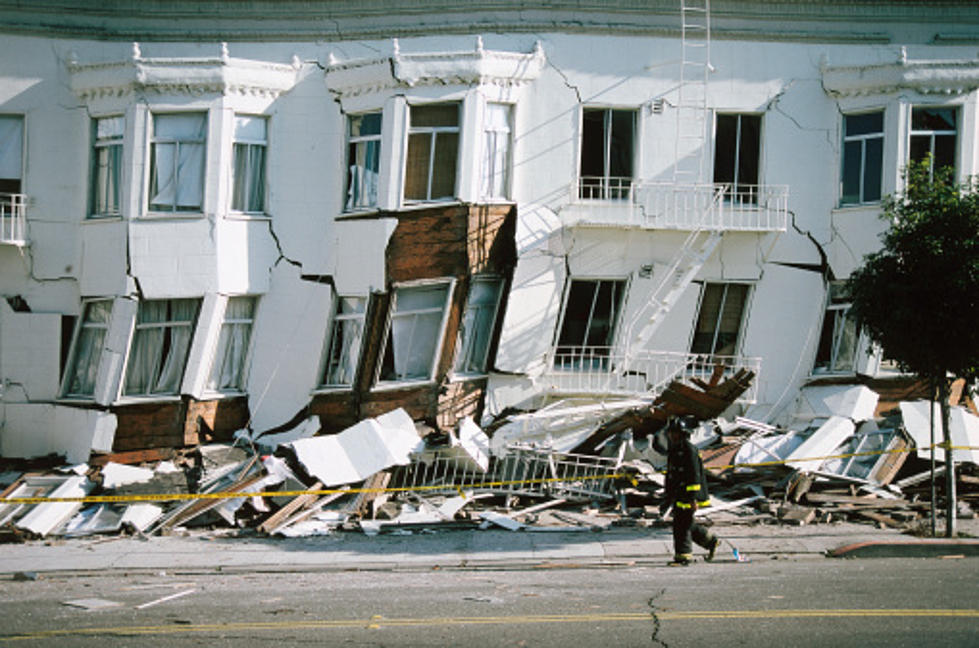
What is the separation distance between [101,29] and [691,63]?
10.2m

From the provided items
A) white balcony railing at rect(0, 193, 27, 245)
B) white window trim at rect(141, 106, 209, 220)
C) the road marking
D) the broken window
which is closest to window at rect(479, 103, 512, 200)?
white window trim at rect(141, 106, 209, 220)

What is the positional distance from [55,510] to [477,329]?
7.04m

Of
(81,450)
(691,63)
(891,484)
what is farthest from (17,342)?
(891,484)

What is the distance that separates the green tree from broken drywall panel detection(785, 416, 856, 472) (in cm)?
247

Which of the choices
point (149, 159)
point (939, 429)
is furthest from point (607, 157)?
point (149, 159)

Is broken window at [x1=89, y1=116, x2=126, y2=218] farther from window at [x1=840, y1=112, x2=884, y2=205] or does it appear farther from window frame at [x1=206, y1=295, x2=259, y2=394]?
window at [x1=840, y1=112, x2=884, y2=205]

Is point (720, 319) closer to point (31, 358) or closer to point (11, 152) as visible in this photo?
point (31, 358)

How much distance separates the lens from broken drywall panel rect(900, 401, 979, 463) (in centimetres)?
1652

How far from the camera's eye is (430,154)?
1850 centimetres

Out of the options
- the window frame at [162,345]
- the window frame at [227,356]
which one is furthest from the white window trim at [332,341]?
the window frame at [162,345]

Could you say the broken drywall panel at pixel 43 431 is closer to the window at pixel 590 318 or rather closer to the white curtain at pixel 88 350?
the white curtain at pixel 88 350

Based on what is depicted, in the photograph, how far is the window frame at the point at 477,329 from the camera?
723 inches

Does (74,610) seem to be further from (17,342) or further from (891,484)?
(891,484)

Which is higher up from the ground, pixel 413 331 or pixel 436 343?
pixel 413 331
